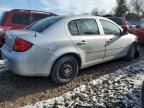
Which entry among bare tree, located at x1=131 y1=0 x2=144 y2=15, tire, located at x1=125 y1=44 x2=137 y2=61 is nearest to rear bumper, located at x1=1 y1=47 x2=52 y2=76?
tire, located at x1=125 y1=44 x2=137 y2=61

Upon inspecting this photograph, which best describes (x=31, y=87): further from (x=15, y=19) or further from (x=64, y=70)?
(x=15, y=19)

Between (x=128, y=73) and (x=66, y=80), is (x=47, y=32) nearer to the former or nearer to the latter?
(x=66, y=80)

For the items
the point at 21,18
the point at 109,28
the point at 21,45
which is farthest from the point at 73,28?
the point at 21,18

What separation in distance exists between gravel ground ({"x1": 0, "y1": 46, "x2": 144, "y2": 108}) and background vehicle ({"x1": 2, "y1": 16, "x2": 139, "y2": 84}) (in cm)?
27

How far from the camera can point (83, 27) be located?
6609 mm

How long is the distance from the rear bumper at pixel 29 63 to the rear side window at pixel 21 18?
16.8ft

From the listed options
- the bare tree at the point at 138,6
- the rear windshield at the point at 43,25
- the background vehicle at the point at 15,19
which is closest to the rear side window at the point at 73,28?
the rear windshield at the point at 43,25

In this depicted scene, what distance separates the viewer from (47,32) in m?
5.92

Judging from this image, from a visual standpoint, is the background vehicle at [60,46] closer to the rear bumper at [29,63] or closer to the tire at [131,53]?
the rear bumper at [29,63]

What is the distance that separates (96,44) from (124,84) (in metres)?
1.24

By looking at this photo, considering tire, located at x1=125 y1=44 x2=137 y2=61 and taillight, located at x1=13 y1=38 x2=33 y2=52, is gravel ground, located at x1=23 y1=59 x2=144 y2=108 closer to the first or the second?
taillight, located at x1=13 y1=38 x2=33 y2=52

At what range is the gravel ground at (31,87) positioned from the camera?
5383mm

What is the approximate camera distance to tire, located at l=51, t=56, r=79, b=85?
595 centimetres

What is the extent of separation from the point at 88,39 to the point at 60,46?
91 cm
